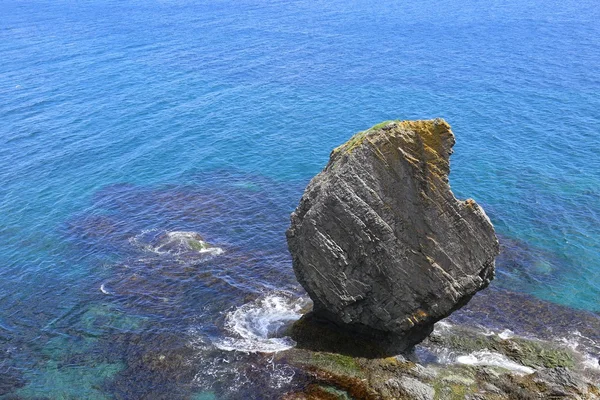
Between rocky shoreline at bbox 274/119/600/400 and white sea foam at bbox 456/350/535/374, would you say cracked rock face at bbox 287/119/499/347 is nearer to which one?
rocky shoreline at bbox 274/119/600/400

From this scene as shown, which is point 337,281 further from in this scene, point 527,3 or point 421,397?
point 527,3

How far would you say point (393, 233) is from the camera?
1407 inches

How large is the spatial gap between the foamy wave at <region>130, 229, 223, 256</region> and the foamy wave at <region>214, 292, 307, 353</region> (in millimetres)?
10234

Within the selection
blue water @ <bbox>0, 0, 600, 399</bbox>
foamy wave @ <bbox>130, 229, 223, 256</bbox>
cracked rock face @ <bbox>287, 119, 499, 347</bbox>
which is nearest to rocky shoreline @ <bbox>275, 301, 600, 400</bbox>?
cracked rock face @ <bbox>287, 119, 499, 347</bbox>

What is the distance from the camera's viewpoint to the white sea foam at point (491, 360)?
37.2m

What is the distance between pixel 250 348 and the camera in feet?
131

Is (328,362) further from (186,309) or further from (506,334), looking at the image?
(506,334)

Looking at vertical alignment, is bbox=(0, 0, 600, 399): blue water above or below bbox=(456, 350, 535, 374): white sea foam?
above

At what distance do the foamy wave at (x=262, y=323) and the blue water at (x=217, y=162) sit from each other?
3.24 feet

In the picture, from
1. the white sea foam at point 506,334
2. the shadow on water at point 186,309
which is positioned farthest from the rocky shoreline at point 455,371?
the shadow on water at point 186,309

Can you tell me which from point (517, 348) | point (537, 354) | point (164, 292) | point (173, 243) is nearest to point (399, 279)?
point (517, 348)

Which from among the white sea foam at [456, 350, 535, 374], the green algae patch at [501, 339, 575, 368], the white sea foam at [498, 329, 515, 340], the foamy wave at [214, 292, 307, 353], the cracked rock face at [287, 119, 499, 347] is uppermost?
the cracked rock face at [287, 119, 499, 347]

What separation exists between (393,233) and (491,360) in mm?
11992

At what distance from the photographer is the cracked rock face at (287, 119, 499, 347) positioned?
34.6 metres
